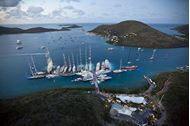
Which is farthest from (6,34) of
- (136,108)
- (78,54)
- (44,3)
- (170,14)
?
(170,14)

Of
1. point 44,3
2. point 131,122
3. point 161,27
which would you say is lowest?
point 131,122

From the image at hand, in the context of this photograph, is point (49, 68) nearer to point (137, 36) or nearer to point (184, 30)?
point (137, 36)

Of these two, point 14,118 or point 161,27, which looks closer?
point 14,118

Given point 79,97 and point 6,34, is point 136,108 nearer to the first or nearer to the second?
point 79,97

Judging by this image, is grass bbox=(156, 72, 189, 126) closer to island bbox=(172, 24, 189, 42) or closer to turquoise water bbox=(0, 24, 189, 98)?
turquoise water bbox=(0, 24, 189, 98)

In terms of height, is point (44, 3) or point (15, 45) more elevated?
point (44, 3)

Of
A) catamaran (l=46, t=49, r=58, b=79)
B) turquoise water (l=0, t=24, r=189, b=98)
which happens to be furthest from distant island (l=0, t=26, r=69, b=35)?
catamaran (l=46, t=49, r=58, b=79)

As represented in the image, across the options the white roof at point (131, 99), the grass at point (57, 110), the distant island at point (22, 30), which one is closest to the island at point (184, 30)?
the white roof at point (131, 99)
